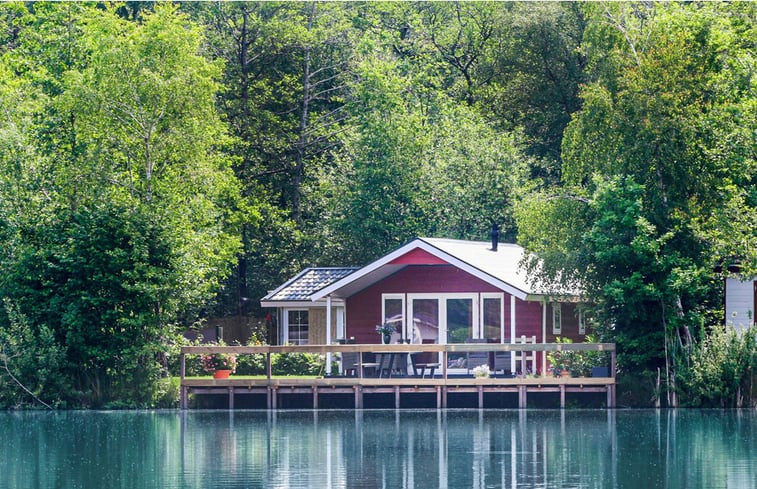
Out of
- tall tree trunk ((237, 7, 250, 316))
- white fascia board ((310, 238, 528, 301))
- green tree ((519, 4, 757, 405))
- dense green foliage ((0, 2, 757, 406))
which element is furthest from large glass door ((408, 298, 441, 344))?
tall tree trunk ((237, 7, 250, 316))

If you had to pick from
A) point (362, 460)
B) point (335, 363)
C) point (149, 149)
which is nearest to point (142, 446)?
point (362, 460)

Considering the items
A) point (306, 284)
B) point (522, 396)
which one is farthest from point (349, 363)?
point (306, 284)

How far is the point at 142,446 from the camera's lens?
26156 millimetres

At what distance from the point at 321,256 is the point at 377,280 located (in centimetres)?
1132

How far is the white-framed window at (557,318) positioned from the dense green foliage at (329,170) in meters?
2.94

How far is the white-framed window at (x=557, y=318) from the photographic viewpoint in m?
36.3

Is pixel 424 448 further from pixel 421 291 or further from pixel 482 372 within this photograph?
pixel 421 291

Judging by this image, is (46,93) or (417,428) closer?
(417,428)

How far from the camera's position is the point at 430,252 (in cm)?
3484

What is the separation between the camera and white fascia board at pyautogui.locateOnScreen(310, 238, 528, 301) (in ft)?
111

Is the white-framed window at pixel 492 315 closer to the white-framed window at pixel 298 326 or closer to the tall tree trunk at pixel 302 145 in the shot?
the white-framed window at pixel 298 326

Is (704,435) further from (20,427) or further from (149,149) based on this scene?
(149,149)

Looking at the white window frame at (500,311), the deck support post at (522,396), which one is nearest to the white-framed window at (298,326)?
Result: the white window frame at (500,311)

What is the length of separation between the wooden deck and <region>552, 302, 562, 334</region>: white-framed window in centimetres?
403
